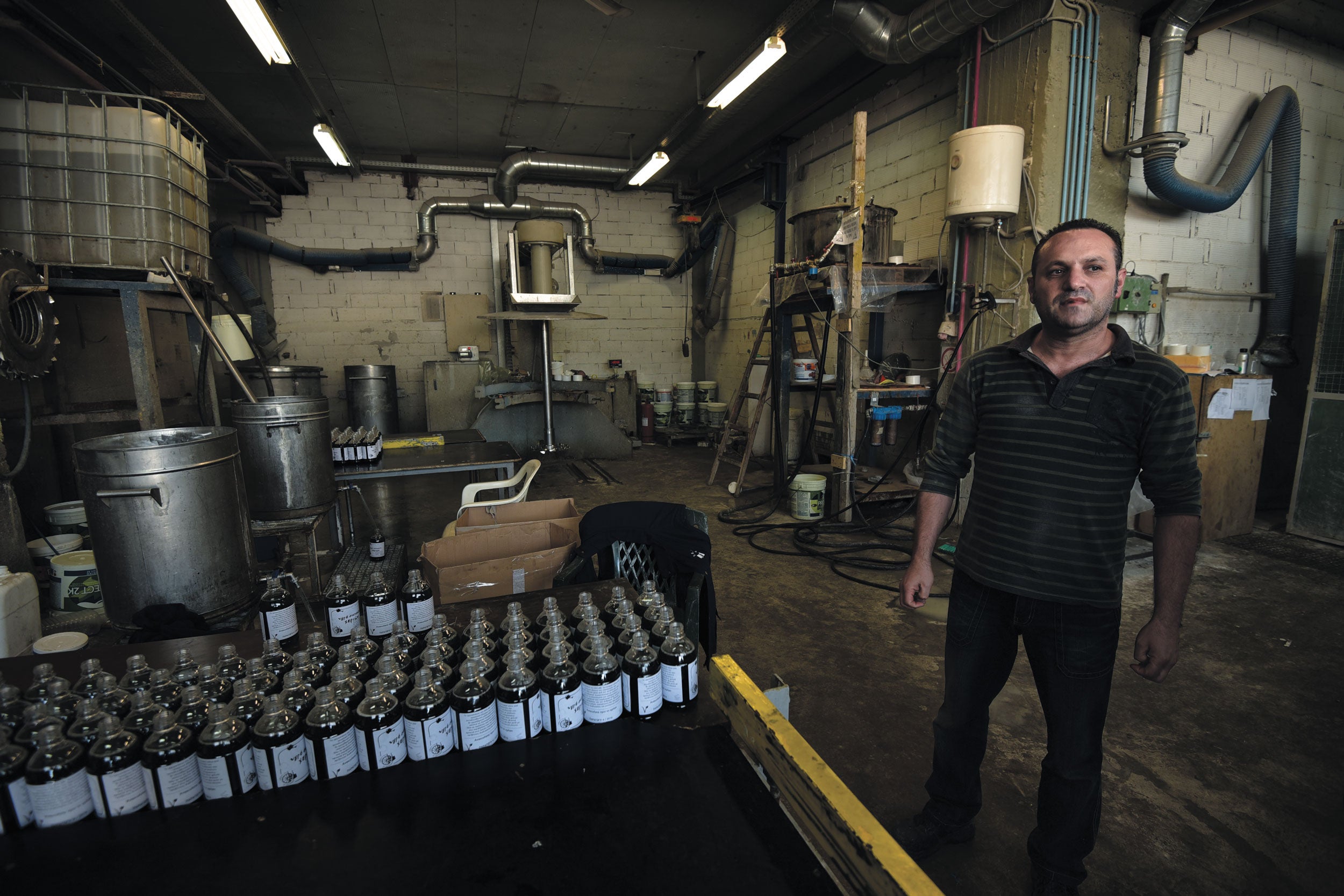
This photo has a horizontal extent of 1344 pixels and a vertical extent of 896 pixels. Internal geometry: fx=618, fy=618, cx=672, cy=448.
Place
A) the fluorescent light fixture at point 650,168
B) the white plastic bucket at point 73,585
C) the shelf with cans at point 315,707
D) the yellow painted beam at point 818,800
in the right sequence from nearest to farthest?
the yellow painted beam at point 818,800, the shelf with cans at point 315,707, the white plastic bucket at point 73,585, the fluorescent light fixture at point 650,168

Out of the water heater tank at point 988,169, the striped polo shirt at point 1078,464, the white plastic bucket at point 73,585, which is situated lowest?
the white plastic bucket at point 73,585

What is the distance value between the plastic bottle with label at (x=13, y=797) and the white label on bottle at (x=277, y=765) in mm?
256

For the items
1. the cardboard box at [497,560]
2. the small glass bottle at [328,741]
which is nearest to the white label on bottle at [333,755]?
the small glass bottle at [328,741]

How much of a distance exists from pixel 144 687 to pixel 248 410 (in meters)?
1.90

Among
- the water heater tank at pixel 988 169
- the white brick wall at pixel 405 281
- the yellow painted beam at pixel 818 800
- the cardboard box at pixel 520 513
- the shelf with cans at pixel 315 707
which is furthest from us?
the white brick wall at pixel 405 281

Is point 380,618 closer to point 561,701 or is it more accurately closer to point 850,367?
point 561,701

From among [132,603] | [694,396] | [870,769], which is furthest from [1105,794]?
A: [694,396]

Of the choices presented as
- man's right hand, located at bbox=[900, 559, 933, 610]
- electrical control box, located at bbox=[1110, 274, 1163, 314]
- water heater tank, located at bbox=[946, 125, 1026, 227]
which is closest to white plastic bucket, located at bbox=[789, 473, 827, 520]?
water heater tank, located at bbox=[946, 125, 1026, 227]

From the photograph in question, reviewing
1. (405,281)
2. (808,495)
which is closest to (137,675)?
(808,495)

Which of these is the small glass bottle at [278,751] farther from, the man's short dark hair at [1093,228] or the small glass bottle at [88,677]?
the man's short dark hair at [1093,228]

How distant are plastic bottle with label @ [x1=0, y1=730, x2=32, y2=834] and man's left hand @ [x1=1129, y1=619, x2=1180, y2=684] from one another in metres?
1.86

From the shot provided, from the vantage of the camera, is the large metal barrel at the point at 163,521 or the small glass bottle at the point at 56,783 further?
the large metal barrel at the point at 163,521

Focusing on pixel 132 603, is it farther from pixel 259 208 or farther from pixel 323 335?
pixel 259 208

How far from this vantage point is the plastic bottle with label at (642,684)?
102cm
